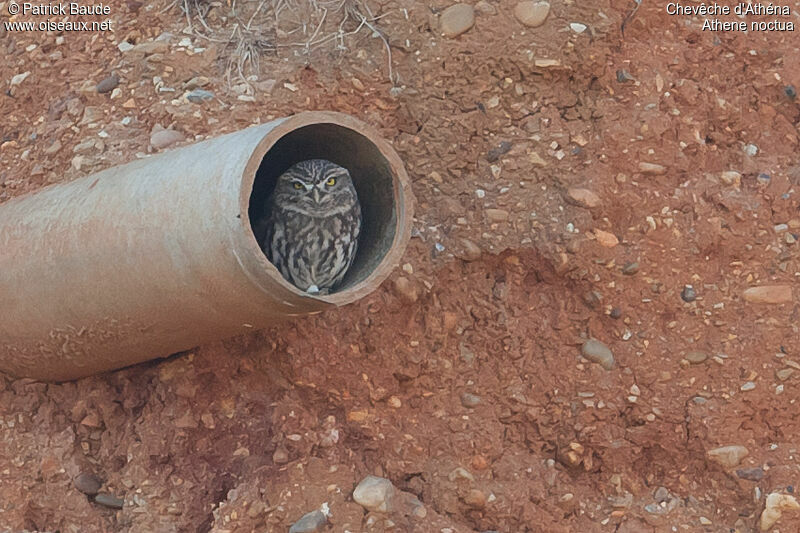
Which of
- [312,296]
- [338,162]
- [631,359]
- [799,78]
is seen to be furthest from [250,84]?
[799,78]

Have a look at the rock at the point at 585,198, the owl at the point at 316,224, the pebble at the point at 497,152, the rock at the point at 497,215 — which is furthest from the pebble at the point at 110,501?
the rock at the point at 585,198

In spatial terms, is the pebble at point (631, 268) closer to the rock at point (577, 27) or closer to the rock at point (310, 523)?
the rock at point (577, 27)

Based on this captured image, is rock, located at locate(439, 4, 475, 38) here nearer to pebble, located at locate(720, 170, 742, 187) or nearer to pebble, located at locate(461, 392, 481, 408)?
pebble, located at locate(720, 170, 742, 187)

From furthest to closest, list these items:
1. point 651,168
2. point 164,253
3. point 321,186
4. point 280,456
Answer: point 651,168
point 321,186
point 280,456
point 164,253

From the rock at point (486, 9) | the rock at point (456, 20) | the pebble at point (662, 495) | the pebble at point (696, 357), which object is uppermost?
the rock at point (486, 9)

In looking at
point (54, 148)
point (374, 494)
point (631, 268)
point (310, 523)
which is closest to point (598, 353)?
point (631, 268)

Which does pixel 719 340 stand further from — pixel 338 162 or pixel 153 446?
pixel 153 446

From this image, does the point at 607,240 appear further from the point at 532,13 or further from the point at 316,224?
the point at 316,224
